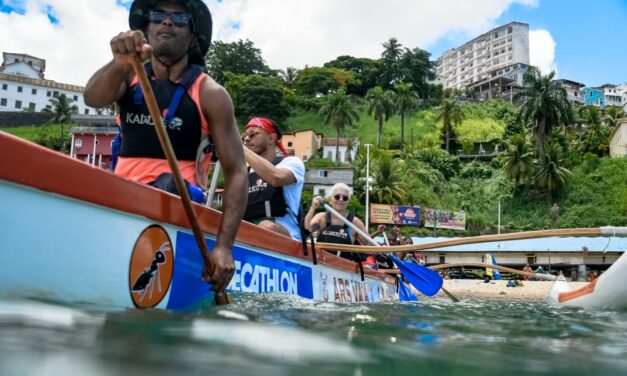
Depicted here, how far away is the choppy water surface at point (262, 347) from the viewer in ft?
3.06

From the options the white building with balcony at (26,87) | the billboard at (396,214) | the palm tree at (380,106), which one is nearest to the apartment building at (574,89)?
the palm tree at (380,106)

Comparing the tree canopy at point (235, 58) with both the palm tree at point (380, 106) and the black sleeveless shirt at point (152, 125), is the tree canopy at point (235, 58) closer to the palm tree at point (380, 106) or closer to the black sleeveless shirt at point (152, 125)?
the palm tree at point (380, 106)

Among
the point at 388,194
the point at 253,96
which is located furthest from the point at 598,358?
the point at 253,96

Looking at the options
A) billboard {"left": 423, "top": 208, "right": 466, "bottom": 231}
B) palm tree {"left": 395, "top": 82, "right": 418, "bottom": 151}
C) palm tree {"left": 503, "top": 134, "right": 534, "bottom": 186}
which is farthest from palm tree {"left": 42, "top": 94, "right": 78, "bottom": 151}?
palm tree {"left": 503, "top": 134, "right": 534, "bottom": 186}

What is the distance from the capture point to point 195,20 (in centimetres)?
266

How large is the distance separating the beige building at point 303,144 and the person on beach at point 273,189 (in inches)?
1857

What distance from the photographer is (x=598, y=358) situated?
1397 millimetres

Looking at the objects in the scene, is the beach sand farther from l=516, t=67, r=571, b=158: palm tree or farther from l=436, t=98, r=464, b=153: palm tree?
l=436, t=98, r=464, b=153: palm tree

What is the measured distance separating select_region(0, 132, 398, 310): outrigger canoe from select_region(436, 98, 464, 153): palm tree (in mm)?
55377

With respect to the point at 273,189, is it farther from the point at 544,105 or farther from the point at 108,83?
the point at 544,105

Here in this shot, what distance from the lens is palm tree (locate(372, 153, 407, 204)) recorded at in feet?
138

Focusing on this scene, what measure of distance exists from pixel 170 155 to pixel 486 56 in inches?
4788

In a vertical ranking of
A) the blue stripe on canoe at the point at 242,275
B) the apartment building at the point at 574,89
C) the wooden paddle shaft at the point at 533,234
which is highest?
the apartment building at the point at 574,89

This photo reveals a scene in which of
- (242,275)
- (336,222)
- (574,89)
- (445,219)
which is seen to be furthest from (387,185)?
(574,89)
